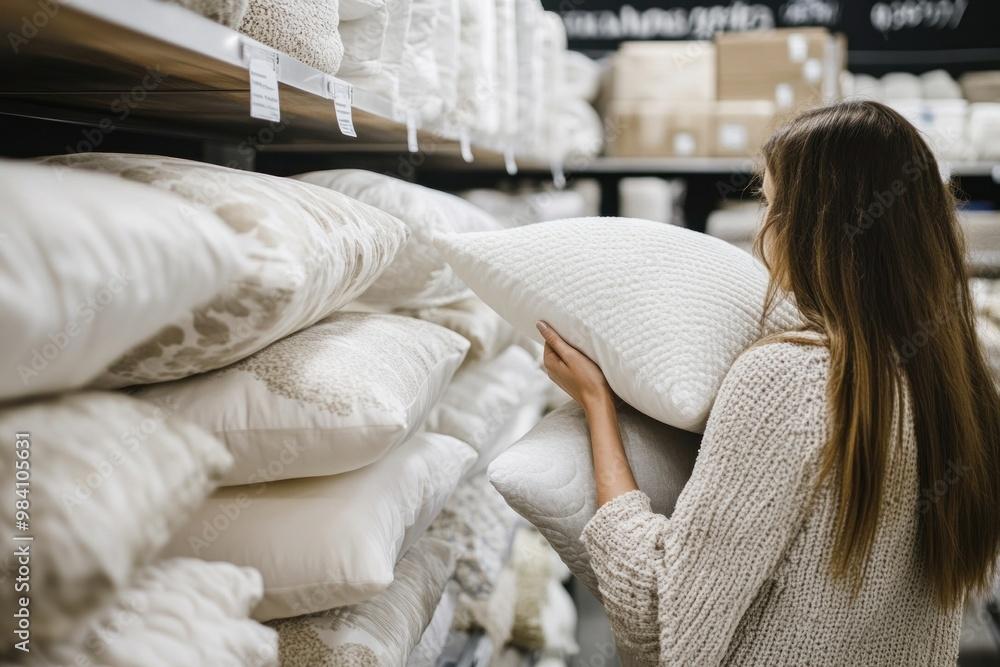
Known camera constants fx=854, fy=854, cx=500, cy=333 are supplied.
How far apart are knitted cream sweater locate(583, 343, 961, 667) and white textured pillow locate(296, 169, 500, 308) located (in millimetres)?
581

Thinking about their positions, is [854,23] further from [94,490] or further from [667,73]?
[94,490]

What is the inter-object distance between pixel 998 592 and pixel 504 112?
6.78 ft

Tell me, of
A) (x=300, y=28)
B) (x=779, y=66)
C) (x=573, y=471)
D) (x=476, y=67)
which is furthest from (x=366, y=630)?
(x=779, y=66)

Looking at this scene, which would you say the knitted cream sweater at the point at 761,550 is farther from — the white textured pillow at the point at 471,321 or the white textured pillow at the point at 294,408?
the white textured pillow at the point at 471,321

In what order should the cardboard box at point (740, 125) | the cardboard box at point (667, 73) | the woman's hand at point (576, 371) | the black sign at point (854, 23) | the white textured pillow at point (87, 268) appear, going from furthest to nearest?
the black sign at point (854, 23)
the cardboard box at point (667, 73)
the cardboard box at point (740, 125)
the woman's hand at point (576, 371)
the white textured pillow at point (87, 268)

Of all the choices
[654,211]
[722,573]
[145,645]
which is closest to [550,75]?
[654,211]

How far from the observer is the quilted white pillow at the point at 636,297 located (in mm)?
1080

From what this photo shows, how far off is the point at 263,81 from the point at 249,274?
23cm

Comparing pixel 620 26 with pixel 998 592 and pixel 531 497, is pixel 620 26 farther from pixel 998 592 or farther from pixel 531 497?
pixel 531 497

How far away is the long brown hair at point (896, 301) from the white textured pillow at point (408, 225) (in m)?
0.58

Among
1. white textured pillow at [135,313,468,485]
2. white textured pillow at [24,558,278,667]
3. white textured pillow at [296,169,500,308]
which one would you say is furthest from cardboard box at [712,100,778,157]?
white textured pillow at [24,558,278,667]

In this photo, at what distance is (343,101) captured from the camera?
113 cm

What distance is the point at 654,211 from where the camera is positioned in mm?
3570

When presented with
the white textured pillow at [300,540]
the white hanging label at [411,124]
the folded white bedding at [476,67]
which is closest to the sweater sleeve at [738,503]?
the white textured pillow at [300,540]
